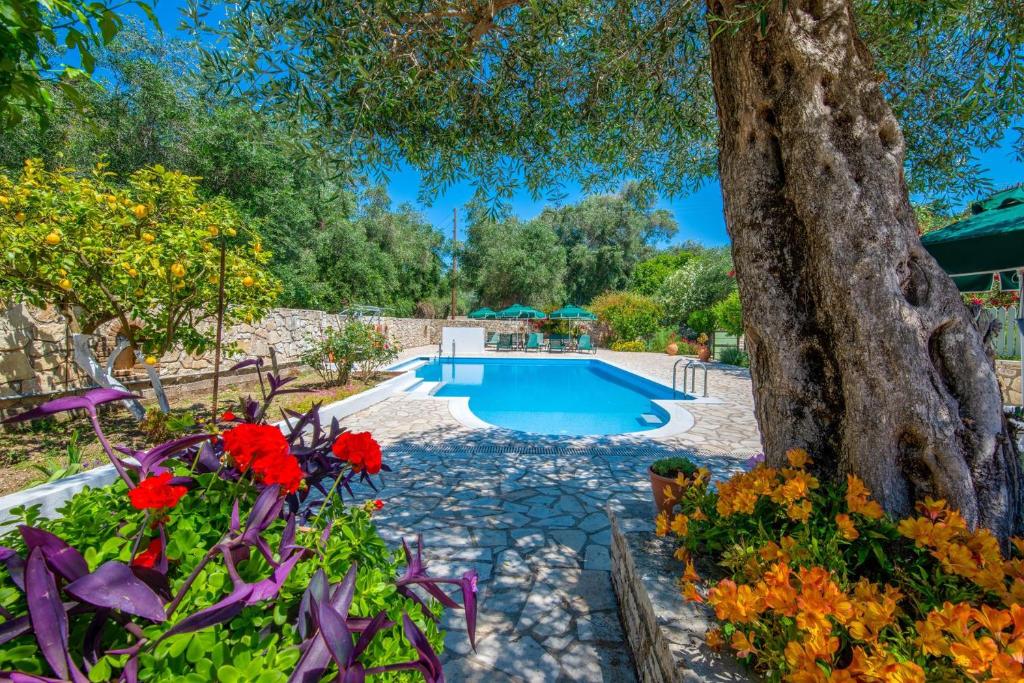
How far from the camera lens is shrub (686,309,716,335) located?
19.8 metres

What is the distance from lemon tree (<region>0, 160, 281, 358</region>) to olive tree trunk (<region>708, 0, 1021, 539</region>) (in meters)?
3.58

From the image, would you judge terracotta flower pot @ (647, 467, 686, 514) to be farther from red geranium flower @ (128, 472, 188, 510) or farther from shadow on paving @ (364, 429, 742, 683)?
red geranium flower @ (128, 472, 188, 510)

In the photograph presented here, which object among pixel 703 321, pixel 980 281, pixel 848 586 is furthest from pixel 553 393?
pixel 703 321

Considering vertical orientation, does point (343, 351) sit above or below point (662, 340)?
below

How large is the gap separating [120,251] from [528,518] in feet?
13.3

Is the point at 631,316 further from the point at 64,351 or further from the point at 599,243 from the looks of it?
the point at 64,351

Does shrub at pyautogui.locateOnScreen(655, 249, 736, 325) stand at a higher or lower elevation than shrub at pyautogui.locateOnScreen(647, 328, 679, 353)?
higher

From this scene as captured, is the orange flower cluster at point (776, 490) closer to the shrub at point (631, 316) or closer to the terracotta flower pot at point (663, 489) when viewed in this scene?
the terracotta flower pot at point (663, 489)

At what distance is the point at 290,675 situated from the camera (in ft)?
2.48

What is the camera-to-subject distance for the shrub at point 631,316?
21531mm

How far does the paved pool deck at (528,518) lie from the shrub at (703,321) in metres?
13.9

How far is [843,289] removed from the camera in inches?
72.1

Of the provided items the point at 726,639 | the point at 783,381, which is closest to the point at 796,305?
the point at 783,381

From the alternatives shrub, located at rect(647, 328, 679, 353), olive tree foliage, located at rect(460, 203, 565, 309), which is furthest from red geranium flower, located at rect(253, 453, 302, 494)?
olive tree foliage, located at rect(460, 203, 565, 309)
